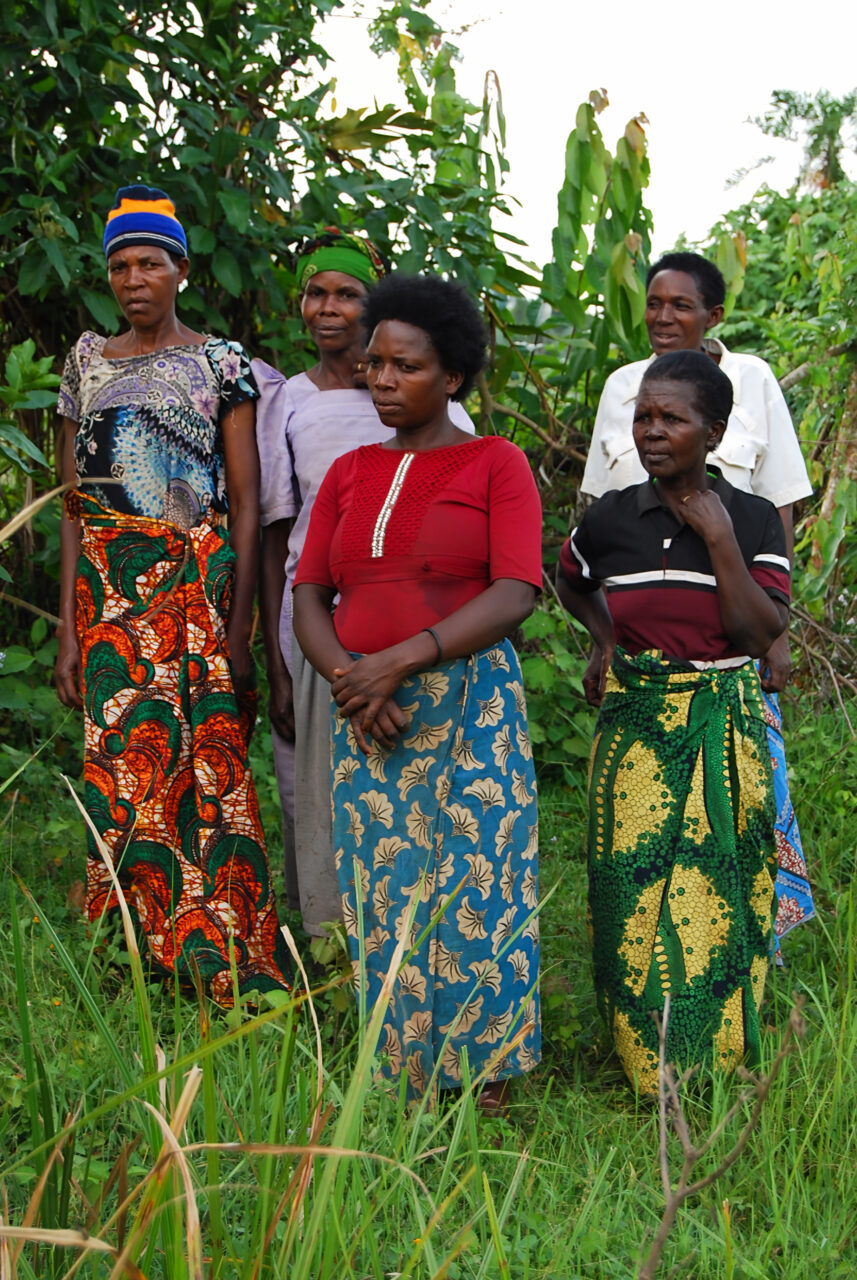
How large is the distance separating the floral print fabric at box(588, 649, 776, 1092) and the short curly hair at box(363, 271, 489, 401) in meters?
0.75

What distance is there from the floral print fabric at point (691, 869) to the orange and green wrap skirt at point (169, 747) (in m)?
0.95

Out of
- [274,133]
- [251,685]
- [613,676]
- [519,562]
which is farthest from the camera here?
[274,133]

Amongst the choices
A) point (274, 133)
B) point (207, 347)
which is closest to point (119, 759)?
point (207, 347)

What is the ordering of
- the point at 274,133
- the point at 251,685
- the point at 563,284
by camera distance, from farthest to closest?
the point at 563,284 < the point at 274,133 < the point at 251,685

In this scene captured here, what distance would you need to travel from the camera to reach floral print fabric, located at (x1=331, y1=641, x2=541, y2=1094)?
8.46 ft

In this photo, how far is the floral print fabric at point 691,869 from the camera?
2.68m

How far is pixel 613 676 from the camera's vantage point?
2.86m

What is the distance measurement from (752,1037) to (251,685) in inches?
59.8

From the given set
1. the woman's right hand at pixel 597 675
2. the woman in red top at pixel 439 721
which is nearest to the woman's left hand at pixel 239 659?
the woman in red top at pixel 439 721

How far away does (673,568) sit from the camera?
107 inches

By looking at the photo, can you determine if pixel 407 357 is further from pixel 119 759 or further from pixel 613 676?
pixel 119 759

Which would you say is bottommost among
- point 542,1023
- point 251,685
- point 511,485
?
point 542,1023

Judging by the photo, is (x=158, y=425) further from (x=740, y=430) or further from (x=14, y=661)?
(x=740, y=430)

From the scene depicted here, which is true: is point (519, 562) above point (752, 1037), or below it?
above
